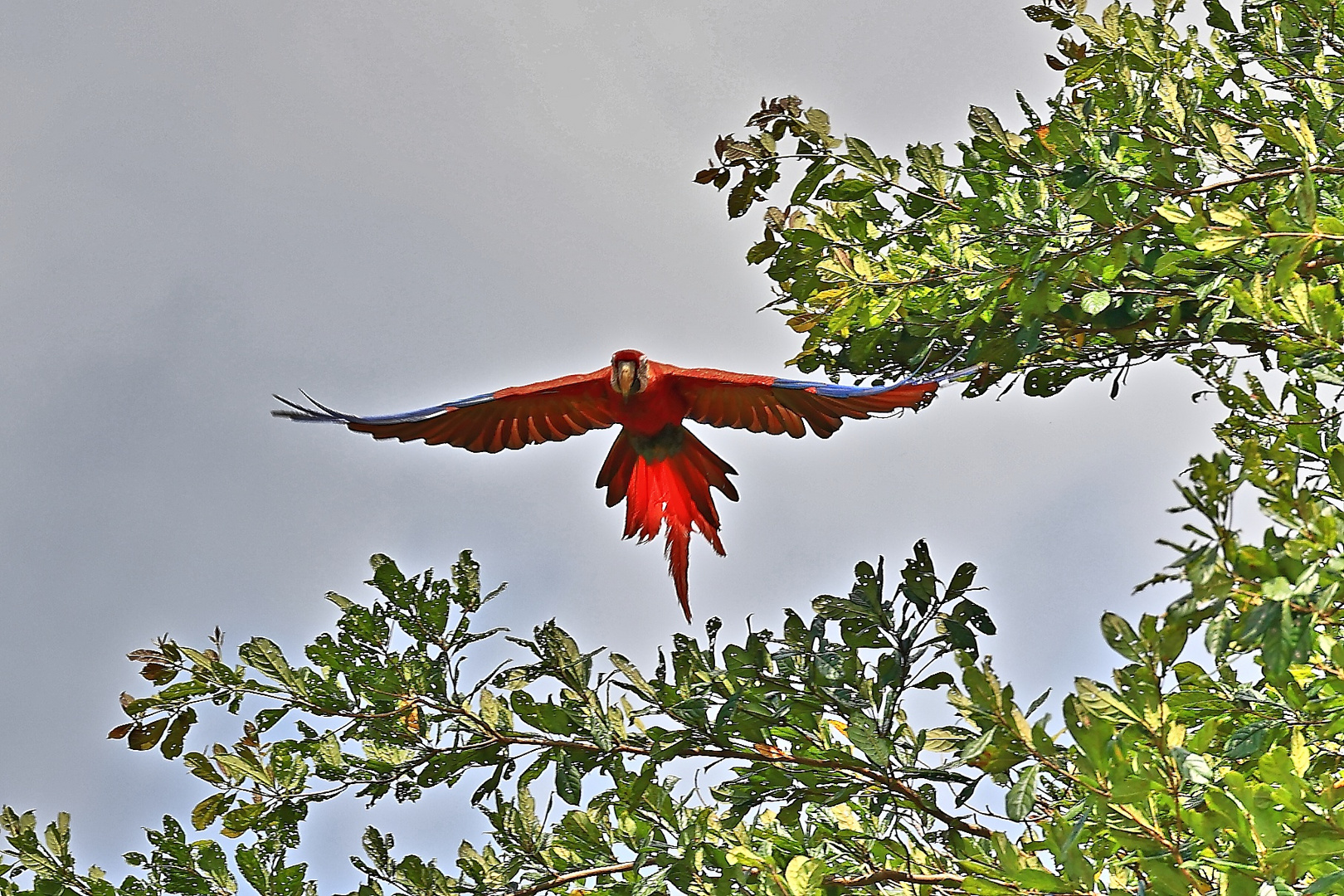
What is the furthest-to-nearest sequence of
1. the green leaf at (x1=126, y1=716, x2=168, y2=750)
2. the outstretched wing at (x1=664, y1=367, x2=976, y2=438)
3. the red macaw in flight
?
1. the red macaw in flight
2. the outstretched wing at (x1=664, y1=367, x2=976, y2=438)
3. the green leaf at (x1=126, y1=716, x2=168, y2=750)

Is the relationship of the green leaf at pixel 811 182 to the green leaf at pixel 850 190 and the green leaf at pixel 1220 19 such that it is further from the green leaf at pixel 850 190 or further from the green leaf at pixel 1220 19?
the green leaf at pixel 1220 19

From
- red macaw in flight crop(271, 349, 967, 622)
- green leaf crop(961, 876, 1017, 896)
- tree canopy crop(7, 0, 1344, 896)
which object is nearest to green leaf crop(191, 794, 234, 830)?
tree canopy crop(7, 0, 1344, 896)

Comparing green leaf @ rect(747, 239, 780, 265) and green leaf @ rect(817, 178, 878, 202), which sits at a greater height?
green leaf @ rect(747, 239, 780, 265)

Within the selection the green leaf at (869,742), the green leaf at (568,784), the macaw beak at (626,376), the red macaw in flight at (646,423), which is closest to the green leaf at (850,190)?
the red macaw in flight at (646,423)

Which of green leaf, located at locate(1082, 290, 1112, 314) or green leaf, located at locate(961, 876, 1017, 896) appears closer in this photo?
green leaf, located at locate(961, 876, 1017, 896)

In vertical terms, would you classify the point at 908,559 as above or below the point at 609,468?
below

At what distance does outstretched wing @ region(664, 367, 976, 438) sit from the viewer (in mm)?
3490

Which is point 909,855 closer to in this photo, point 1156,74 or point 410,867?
point 410,867

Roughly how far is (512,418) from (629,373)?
1.53ft

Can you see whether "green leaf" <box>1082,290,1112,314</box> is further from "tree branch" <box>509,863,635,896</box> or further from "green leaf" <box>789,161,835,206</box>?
A: "tree branch" <box>509,863,635,896</box>

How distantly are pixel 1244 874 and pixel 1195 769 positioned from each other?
0.16 metres

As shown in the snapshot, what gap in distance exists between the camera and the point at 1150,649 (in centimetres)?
190

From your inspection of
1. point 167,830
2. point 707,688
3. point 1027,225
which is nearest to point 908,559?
point 707,688

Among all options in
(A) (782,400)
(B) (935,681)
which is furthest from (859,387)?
(B) (935,681)
